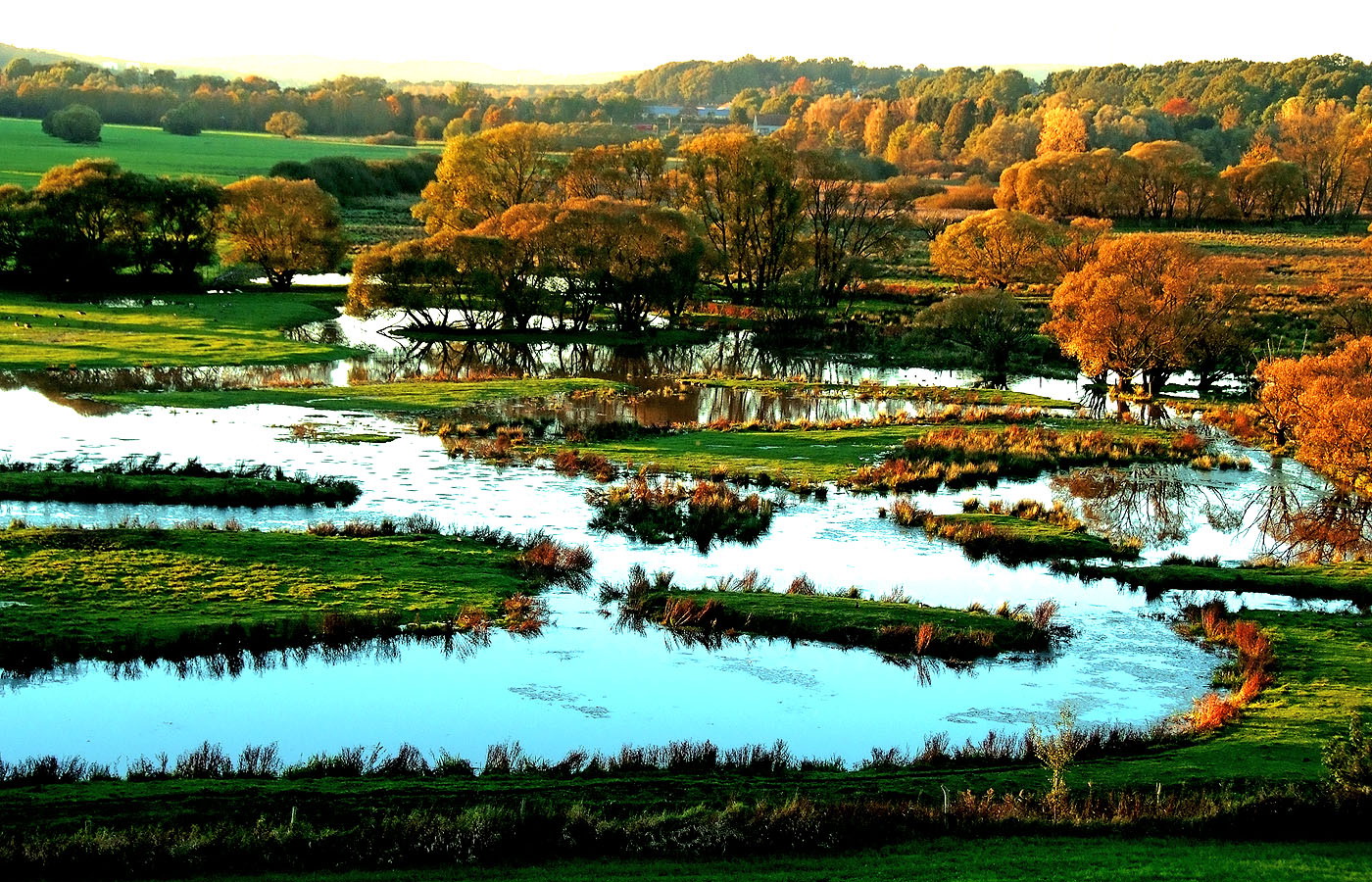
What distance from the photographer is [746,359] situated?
61062 mm

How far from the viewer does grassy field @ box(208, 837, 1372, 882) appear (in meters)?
14.1

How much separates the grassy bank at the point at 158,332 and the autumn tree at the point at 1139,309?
1265 inches

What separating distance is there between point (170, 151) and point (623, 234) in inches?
3972

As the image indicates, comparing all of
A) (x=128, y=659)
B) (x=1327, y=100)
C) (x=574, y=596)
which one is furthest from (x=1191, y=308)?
(x=1327, y=100)

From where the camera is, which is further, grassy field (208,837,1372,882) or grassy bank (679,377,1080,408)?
grassy bank (679,377,1080,408)

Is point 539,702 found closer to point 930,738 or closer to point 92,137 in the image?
point 930,738

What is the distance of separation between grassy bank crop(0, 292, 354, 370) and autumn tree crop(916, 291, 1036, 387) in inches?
1181

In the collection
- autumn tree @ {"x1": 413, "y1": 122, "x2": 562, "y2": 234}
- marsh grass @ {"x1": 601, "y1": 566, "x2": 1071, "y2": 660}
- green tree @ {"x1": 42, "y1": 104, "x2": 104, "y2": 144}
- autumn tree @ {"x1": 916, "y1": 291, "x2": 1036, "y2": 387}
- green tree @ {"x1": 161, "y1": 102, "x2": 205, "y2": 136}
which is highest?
green tree @ {"x1": 161, "y1": 102, "x2": 205, "y2": 136}

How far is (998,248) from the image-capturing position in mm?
78125

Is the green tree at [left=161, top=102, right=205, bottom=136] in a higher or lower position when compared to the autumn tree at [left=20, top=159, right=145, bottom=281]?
higher

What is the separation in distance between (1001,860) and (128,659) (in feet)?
47.2

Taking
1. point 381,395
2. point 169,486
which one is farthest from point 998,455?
point 169,486

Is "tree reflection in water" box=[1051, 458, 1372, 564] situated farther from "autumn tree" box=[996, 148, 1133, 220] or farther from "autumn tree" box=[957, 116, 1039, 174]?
"autumn tree" box=[957, 116, 1039, 174]

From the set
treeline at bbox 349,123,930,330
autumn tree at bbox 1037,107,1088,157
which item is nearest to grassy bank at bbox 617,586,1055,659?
treeline at bbox 349,123,930,330
